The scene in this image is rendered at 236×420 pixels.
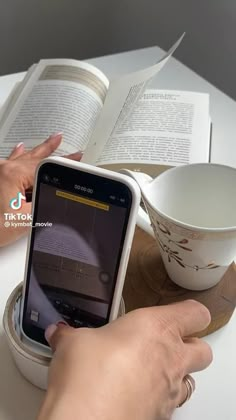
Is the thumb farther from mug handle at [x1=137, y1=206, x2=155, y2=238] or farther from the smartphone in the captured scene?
mug handle at [x1=137, y1=206, x2=155, y2=238]

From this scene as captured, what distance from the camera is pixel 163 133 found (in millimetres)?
708

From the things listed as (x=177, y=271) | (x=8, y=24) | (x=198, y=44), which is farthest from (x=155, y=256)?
(x=8, y=24)

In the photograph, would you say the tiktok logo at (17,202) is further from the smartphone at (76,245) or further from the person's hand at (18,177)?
the smartphone at (76,245)

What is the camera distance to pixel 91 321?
453mm

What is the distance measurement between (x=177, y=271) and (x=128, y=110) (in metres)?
0.24

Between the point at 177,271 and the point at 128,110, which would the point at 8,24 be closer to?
the point at 128,110

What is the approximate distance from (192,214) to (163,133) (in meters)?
0.19

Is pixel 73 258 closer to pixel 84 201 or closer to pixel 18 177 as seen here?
pixel 84 201

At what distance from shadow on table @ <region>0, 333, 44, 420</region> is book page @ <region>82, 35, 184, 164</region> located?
10.0 inches

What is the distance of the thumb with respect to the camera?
41cm

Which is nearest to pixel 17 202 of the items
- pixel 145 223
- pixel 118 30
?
pixel 145 223

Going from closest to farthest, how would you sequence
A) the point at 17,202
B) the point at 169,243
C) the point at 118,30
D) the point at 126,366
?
the point at 126,366
the point at 169,243
the point at 17,202
the point at 118,30

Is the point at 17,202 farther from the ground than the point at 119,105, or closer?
closer

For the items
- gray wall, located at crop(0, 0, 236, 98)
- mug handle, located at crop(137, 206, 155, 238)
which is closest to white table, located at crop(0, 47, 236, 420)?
mug handle, located at crop(137, 206, 155, 238)
